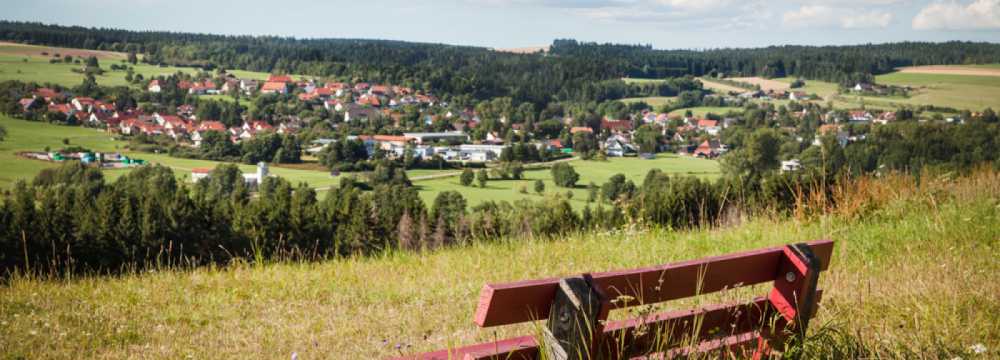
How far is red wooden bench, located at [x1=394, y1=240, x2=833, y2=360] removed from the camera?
186 centimetres

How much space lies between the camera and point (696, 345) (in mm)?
2377

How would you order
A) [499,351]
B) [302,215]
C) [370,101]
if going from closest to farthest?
[499,351] < [302,215] < [370,101]

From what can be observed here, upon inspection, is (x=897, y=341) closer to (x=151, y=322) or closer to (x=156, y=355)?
(x=156, y=355)

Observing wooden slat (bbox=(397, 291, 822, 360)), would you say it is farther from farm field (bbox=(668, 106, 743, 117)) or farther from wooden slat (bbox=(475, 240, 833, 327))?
farm field (bbox=(668, 106, 743, 117))

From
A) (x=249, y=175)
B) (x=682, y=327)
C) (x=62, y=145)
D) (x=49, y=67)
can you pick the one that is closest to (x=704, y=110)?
(x=249, y=175)

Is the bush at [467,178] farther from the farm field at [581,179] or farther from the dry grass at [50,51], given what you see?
the dry grass at [50,51]

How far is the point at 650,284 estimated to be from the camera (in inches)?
81.6

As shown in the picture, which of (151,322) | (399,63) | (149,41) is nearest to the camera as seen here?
(151,322)

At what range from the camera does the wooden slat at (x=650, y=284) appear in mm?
1830

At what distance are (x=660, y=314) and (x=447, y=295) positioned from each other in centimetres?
240

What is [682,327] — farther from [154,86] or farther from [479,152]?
[154,86]

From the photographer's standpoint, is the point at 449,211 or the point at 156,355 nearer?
the point at 156,355

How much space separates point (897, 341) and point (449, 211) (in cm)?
3065

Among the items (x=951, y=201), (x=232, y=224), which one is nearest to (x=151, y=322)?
(x=951, y=201)
